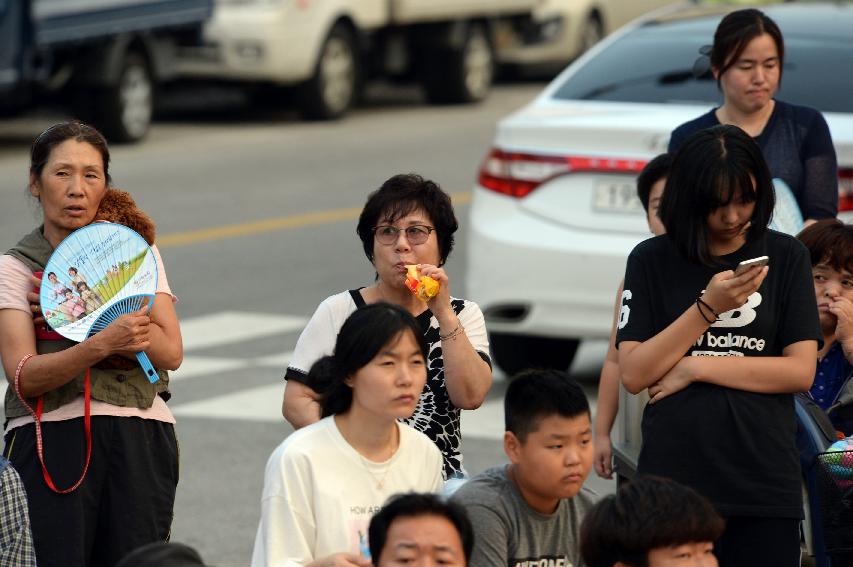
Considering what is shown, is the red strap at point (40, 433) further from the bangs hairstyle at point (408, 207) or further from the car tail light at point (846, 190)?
the car tail light at point (846, 190)

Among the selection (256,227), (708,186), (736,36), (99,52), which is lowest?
(256,227)

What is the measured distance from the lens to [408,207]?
4.98 meters

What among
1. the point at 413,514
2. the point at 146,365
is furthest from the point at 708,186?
the point at 146,365

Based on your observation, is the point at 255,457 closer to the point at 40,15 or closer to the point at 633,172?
the point at 633,172

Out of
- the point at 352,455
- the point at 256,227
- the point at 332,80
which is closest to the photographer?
the point at 352,455

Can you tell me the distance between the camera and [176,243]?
13.3m

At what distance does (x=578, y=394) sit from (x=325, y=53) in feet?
50.3

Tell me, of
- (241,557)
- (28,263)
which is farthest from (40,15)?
(28,263)

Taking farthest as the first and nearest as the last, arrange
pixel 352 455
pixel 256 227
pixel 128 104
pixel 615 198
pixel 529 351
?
pixel 128 104 → pixel 256 227 → pixel 529 351 → pixel 615 198 → pixel 352 455

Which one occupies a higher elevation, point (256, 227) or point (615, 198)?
point (615, 198)

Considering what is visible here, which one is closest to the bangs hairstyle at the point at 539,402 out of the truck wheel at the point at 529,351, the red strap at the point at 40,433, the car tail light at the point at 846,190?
the red strap at the point at 40,433

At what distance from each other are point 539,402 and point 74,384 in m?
1.35

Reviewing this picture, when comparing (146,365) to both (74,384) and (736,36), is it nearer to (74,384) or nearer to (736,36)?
(74,384)

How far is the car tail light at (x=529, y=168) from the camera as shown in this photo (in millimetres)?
8391
